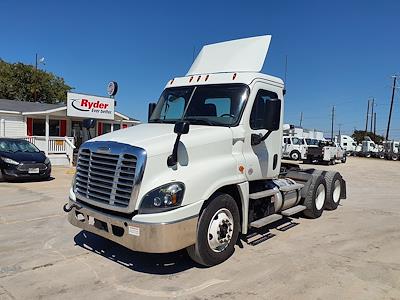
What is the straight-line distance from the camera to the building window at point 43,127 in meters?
24.2

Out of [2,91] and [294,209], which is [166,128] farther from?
[2,91]

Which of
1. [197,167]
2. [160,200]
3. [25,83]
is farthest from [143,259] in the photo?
[25,83]

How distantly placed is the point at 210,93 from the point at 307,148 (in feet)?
88.1

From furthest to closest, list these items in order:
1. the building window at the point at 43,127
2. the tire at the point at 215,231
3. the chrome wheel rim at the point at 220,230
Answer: the building window at the point at 43,127 < the chrome wheel rim at the point at 220,230 < the tire at the point at 215,231

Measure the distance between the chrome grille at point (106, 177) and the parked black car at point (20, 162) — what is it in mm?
8812

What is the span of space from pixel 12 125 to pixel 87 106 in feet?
15.4

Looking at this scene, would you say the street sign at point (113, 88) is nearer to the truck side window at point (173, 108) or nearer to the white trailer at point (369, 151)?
the truck side window at point (173, 108)

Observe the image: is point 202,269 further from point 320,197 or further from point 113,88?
point 113,88

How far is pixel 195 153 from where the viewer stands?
4.74 meters

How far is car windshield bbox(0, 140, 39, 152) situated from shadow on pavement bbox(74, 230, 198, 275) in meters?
9.39

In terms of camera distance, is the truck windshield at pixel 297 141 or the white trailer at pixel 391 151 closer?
the truck windshield at pixel 297 141

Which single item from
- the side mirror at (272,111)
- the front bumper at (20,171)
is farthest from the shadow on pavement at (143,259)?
the front bumper at (20,171)

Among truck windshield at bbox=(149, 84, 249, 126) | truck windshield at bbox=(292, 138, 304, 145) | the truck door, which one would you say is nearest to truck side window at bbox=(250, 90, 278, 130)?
the truck door

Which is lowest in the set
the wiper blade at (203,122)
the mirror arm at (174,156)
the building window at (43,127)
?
the building window at (43,127)
